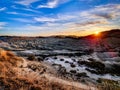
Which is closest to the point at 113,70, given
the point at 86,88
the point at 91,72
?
the point at 91,72

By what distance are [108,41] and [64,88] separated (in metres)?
50.8

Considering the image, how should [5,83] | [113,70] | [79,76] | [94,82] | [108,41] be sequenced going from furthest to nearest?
[108,41] < [113,70] < [79,76] < [94,82] < [5,83]

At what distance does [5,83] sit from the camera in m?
11.6

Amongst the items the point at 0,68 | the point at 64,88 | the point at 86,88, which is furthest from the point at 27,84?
the point at 86,88

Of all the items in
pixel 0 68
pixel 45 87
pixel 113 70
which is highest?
pixel 0 68

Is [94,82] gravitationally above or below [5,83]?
below

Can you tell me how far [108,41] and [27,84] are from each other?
2049 inches

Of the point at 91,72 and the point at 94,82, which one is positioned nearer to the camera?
the point at 94,82

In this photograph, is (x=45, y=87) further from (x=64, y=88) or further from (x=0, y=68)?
(x=0, y=68)

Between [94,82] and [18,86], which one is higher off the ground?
[18,86]

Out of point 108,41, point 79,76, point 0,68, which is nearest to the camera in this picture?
point 0,68

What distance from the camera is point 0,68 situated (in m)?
14.7

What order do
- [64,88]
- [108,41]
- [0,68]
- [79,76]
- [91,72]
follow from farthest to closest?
1. [108,41]
2. [91,72]
3. [79,76]
4. [0,68]
5. [64,88]

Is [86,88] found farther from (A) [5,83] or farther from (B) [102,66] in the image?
(B) [102,66]
